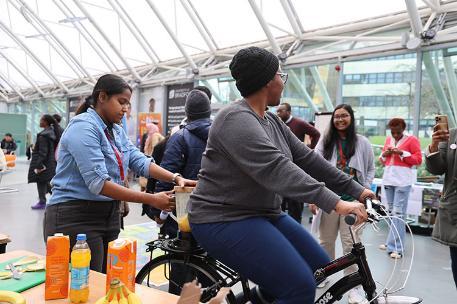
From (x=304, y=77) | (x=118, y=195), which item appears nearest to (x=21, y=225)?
(x=118, y=195)

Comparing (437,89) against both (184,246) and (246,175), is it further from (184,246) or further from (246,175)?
(246,175)

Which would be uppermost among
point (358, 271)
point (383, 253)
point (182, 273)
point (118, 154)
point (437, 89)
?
point (437, 89)

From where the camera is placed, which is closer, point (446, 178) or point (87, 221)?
point (87, 221)

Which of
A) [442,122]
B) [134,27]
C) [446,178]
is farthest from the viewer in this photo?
[134,27]

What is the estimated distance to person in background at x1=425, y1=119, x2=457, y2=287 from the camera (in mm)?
2168

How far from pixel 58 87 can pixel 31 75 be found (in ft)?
4.41

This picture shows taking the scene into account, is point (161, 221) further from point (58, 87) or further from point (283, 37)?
point (58, 87)

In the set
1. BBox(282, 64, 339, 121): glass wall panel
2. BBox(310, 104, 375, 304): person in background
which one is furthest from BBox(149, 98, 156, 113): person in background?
BBox(310, 104, 375, 304): person in background

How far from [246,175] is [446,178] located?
1.40 metres

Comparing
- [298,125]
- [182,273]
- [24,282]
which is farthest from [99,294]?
[298,125]

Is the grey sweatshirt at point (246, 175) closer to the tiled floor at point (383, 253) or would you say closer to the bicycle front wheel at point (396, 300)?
the bicycle front wheel at point (396, 300)

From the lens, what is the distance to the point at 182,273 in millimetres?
2162

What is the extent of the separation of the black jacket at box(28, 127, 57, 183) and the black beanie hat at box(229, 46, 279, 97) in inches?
225

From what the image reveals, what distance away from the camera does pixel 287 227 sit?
5.95 feet
